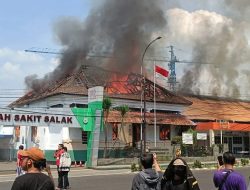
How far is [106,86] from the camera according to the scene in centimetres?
4506

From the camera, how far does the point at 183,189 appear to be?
4.77m

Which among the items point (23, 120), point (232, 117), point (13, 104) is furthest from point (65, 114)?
point (232, 117)

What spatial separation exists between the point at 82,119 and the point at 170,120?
13.0 metres

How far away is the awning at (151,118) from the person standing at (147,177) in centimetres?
3356

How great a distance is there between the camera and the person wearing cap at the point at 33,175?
3.96m

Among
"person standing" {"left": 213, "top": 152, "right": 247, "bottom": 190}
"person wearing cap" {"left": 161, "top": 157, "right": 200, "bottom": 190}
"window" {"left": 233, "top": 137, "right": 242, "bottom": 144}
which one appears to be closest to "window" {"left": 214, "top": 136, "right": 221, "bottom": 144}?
"window" {"left": 233, "top": 137, "right": 242, "bottom": 144}

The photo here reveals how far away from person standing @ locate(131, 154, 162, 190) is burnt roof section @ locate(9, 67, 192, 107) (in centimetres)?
3483

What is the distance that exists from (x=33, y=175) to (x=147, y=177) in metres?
1.71

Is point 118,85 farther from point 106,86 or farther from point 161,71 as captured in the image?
point 161,71

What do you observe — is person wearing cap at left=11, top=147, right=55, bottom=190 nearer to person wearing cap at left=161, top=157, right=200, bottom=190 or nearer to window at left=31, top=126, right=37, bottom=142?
person wearing cap at left=161, top=157, right=200, bottom=190

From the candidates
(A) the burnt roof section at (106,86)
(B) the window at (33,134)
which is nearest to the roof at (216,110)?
(A) the burnt roof section at (106,86)

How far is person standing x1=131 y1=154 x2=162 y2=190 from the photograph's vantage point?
5320 mm

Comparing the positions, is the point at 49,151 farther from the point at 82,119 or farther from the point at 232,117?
the point at 232,117

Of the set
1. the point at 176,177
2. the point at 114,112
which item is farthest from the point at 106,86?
the point at 176,177
